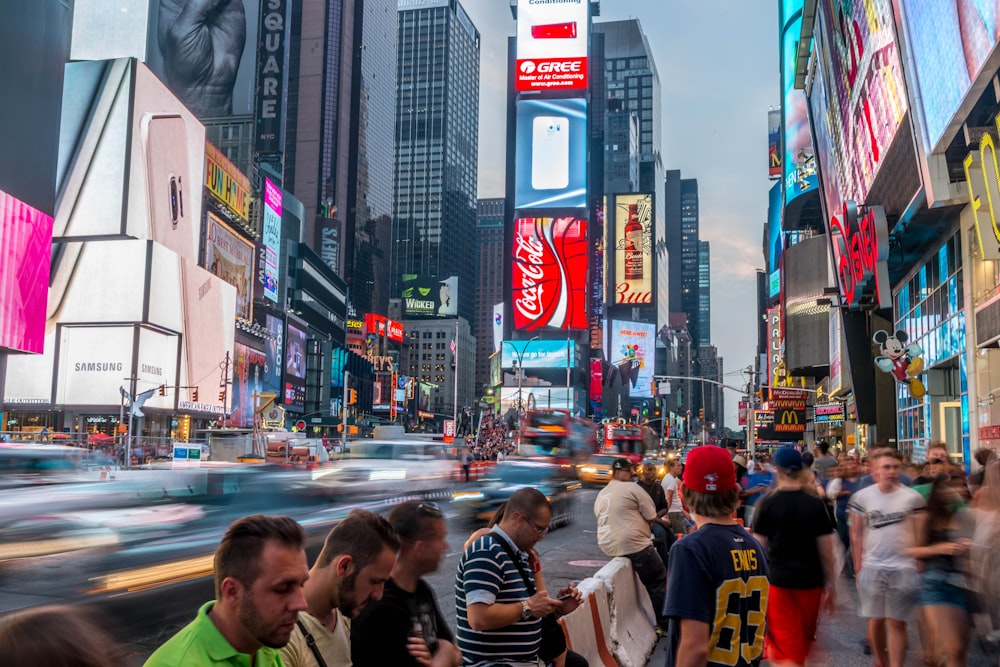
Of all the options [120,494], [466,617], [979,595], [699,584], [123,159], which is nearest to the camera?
[699,584]

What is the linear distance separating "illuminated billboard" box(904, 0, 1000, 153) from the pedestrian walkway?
1105cm

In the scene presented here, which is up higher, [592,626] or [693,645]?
[693,645]

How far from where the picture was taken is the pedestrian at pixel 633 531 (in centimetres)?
1037

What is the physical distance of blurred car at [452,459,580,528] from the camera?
831 inches

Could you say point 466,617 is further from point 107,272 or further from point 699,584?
point 107,272

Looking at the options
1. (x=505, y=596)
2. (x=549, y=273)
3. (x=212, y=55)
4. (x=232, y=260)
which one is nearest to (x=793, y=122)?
(x=549, y=273)

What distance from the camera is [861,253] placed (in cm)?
3262

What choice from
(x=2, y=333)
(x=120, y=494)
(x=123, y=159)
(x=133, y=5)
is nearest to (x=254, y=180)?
(x=133, y=5)

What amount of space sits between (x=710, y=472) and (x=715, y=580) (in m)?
0.51

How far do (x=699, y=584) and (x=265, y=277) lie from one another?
385ft

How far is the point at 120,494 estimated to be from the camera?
1120 cm

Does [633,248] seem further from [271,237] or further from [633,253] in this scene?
[271,237]

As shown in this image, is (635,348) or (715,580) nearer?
(715,580)

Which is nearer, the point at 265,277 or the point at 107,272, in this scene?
the point at 107,272
